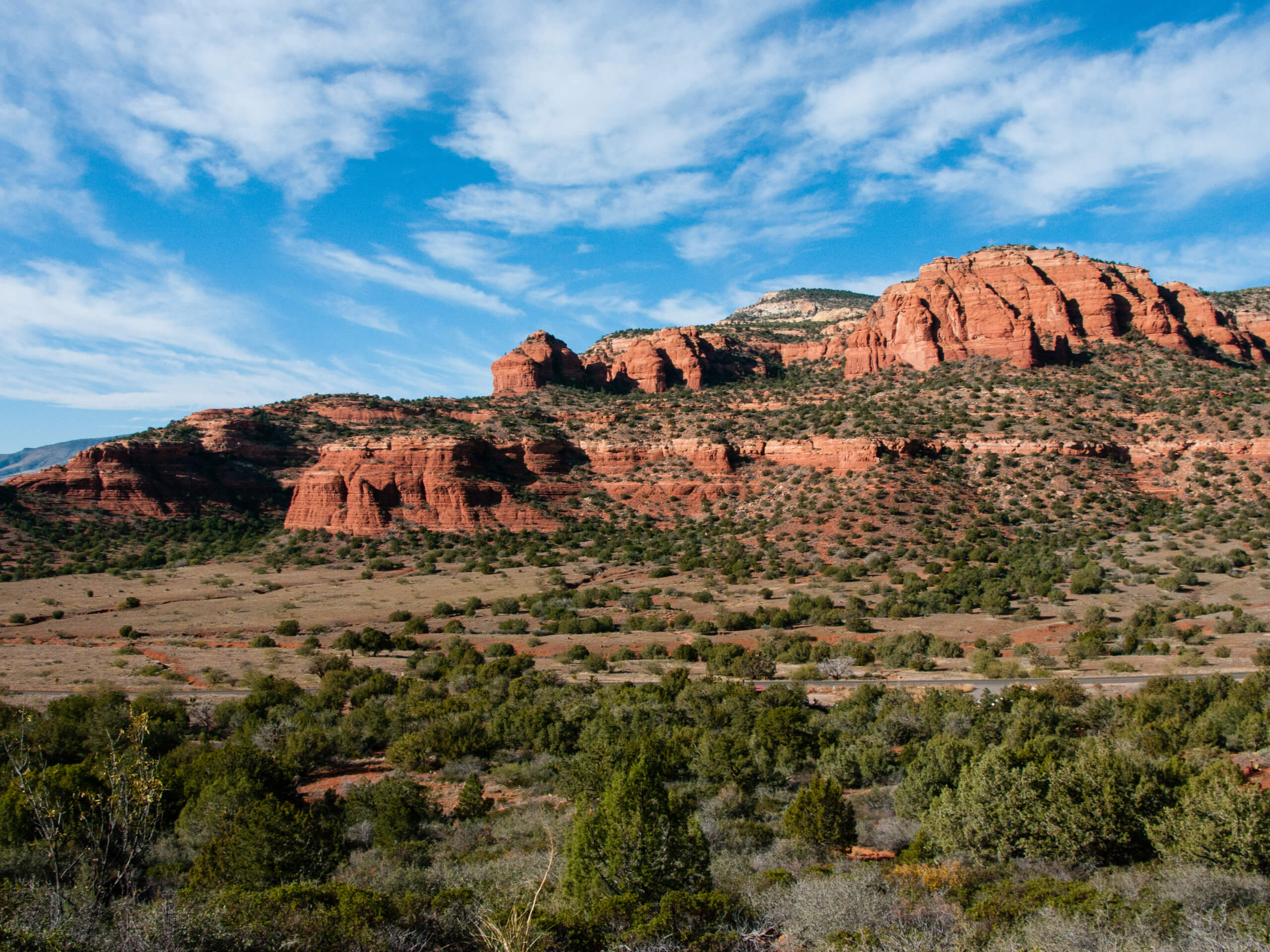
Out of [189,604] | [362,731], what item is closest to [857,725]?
[362,731]

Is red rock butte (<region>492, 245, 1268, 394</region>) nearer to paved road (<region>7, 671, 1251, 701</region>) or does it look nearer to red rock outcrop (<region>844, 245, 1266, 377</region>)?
red rock outcrop (<region>844, 245, 1266, 377</region>)

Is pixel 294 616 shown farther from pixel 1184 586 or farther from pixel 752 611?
pixel 1184 586

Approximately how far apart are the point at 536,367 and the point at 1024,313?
5603cm

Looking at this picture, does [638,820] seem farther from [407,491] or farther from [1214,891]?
[407,491]

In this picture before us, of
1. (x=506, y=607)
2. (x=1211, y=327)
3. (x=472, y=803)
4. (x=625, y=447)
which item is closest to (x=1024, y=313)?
(x=1211, y=327)

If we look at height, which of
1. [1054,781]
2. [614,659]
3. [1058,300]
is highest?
[1058,300]

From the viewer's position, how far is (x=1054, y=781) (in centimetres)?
1020

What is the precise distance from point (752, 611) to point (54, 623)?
3763cm

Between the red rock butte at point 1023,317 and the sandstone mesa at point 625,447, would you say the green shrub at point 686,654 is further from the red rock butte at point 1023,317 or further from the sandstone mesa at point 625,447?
the red rock butte at point 1023,317

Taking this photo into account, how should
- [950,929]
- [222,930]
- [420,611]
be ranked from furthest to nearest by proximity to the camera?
[420,611] → [950,929] → [222,930]

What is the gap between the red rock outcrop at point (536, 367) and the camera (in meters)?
87.8

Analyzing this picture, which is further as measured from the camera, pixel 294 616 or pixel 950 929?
pixel 294 616

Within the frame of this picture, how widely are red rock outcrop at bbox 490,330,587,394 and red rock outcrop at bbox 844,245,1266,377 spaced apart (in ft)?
118

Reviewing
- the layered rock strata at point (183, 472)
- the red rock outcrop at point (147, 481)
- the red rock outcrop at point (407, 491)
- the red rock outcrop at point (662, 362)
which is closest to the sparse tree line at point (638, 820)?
the red rock outcrop at point (407, 491)
